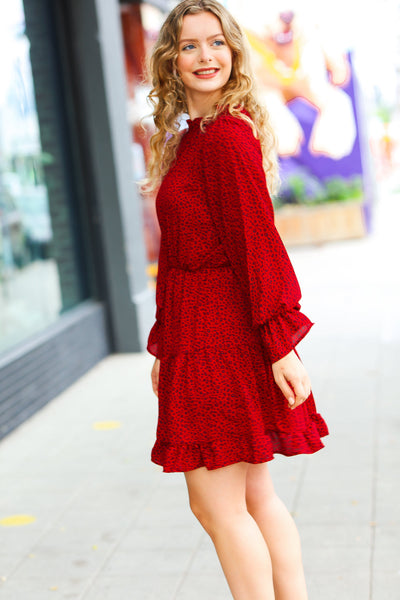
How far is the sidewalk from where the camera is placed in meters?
2.90

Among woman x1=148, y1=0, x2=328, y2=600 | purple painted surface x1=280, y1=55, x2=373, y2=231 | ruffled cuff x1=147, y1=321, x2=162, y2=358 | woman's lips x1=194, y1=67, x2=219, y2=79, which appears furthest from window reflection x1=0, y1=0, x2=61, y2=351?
purple painted surface x1=280, y1=55, x2=373, y2=231

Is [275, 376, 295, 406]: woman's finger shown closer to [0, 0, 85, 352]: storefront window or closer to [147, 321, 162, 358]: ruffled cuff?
[147, 321, 162, 358]: ruffled cuff

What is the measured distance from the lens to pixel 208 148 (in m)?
1.96

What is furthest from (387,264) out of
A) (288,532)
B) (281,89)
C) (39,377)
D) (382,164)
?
(382,164)

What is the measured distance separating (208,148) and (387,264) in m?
8.73

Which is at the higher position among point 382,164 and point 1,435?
point 382,164

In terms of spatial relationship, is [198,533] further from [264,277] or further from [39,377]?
[39,377]

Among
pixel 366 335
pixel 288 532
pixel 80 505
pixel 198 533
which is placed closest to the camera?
pixel 288 532

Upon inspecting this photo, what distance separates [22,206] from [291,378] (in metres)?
4.21

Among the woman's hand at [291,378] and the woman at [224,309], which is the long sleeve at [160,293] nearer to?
the woman at [224,309]

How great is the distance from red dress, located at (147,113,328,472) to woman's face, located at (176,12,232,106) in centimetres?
12

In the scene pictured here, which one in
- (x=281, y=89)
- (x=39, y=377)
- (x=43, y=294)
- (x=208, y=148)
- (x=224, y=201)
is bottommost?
(x=39, y=377)

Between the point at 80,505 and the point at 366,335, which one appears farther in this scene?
the point at 366,335

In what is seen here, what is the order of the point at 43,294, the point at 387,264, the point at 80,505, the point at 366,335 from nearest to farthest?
the point at 80,505, the point at 43,294, the point at 366,335, the point at 387,264
